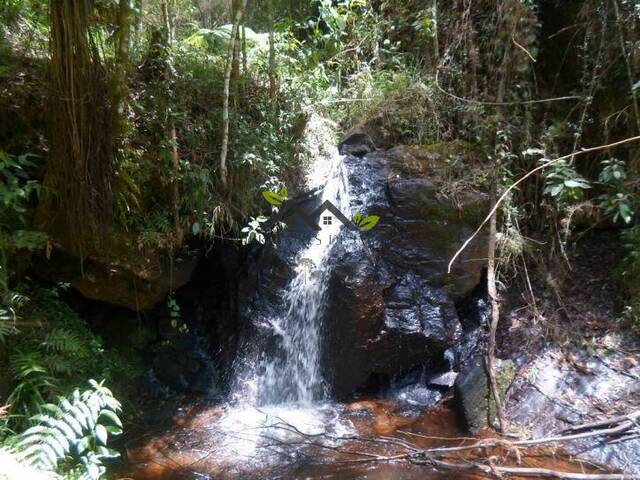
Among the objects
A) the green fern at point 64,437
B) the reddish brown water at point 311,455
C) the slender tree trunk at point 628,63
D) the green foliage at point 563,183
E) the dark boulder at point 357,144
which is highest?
Result: the slender tree trunk at point 628,63

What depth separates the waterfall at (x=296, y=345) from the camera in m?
5.30

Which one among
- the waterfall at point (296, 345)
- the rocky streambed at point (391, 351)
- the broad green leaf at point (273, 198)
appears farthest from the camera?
the waterfall at point (296, 345)

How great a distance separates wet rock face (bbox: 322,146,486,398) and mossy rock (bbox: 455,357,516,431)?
0.46 meters

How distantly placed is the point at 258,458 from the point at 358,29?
646 centimetres

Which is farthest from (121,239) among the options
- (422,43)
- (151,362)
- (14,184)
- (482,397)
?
(422,43)

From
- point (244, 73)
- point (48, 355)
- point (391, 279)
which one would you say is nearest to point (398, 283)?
point (391, 279)

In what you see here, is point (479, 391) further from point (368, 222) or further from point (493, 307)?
point (368, 222)

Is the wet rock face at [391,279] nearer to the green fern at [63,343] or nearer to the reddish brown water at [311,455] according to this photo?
the reddish brown water at [311,455]

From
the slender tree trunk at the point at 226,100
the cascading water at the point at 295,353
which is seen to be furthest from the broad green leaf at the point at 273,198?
the cascading water at the point at 295,353

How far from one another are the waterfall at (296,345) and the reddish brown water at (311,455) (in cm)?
56

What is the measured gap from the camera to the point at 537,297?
5551 mm

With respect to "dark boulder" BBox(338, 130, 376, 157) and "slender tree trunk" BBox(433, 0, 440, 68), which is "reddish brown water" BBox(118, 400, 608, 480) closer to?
"dark boulder" BBox(338, 130, 376, 157)

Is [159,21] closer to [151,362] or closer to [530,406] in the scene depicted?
[151,362]

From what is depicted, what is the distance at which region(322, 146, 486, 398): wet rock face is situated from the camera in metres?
5.21
